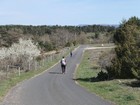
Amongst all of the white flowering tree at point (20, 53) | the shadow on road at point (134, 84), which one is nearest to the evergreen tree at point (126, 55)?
the shadow on road at point (134, 84)

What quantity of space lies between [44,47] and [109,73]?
96894mm

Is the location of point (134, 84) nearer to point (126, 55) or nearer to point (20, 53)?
point (126, 55)

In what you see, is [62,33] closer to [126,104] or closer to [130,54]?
[130,54]

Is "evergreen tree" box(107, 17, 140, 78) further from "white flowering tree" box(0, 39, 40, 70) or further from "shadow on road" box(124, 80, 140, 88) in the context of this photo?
"white flowering tree" box(0, 39, 40, 70)

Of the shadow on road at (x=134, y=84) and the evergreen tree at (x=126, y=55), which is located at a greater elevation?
the evergreen tree at (x=126, y=55)

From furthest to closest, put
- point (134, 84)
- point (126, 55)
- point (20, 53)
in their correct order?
point (20, 53)
point (126, 55)
point (134, 84)

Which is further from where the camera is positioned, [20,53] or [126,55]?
[20,53]

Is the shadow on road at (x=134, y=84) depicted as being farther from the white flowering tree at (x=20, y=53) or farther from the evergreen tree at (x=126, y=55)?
the white flowering tree at (x=20, y=53)

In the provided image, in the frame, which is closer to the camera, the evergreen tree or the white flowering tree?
the evergreen tree

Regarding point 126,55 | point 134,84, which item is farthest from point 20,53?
point 134,84

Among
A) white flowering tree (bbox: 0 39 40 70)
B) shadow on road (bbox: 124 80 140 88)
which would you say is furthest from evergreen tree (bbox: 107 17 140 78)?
white flowering tree (bbox: 0 39 40 70)

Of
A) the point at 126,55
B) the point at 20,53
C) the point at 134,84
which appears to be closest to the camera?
the point at 134,84

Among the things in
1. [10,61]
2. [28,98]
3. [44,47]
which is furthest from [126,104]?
[44,47]

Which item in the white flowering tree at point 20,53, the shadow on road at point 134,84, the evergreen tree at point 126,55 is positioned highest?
the evergreen tree at point 126,55
